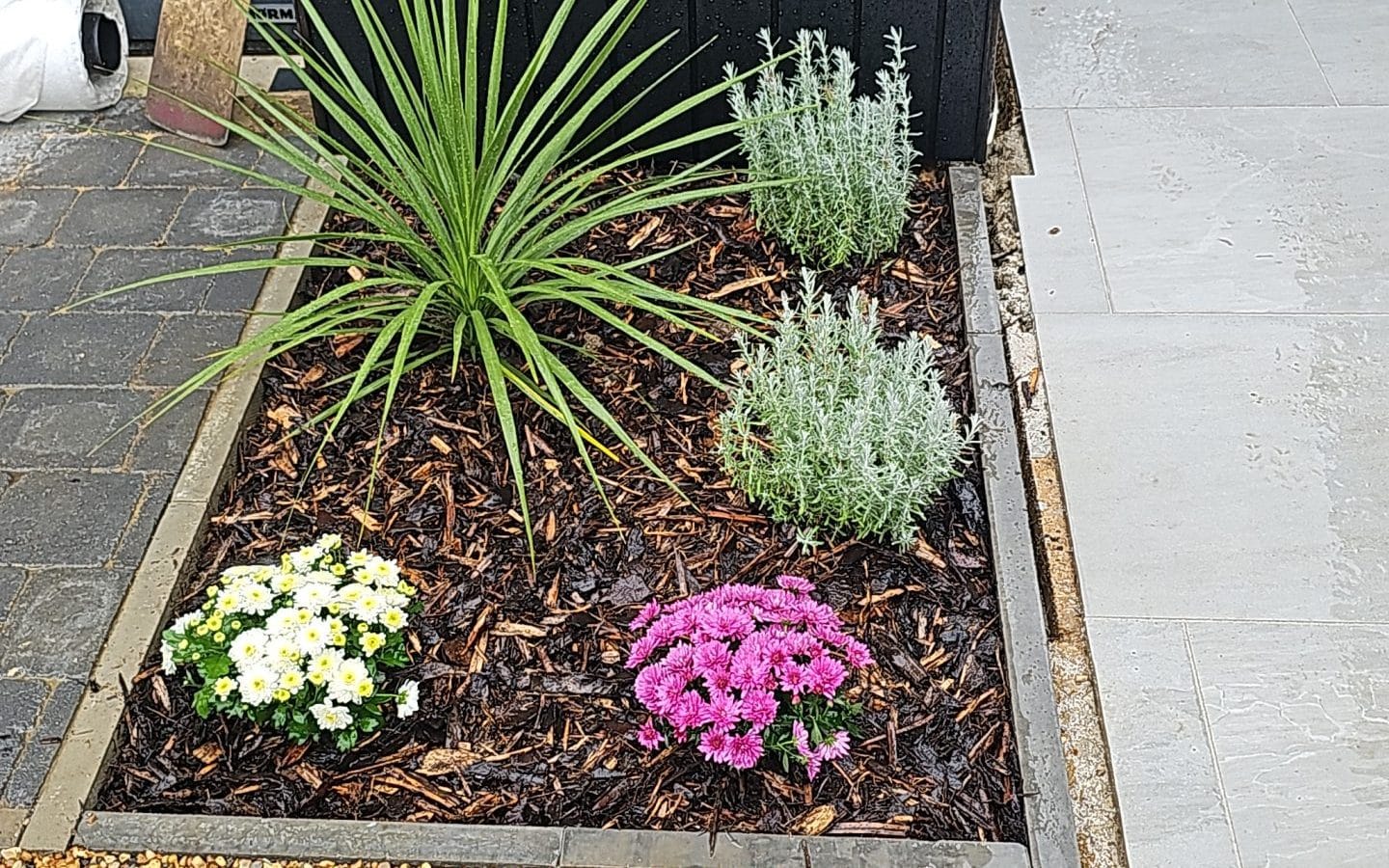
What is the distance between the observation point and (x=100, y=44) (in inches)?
157

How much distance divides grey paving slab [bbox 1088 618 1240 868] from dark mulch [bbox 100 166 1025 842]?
0.20 metres

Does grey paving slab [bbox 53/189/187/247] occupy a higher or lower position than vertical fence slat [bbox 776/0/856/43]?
lower

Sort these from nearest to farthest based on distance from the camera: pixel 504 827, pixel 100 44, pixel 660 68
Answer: pixel 504 827 < pixel 660 68 < pixel 100 44

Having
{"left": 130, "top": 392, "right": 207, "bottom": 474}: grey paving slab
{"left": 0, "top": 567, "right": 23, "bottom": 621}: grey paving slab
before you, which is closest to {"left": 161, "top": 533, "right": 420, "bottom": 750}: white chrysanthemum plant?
{"left": 0, "top": 567, "right": 23, "bottom": 621}: grey paving slab

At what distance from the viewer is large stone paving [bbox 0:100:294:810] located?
2379mm

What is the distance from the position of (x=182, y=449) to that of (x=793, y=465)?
4.17ft

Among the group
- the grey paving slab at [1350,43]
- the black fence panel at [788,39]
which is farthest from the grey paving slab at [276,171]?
the grey paving slab at [1350,43]

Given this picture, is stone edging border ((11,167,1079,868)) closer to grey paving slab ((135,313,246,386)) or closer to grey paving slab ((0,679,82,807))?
grey paving slab ((0,679,82,807))

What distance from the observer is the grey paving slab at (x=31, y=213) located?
3363mm

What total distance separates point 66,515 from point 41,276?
2.88 feet

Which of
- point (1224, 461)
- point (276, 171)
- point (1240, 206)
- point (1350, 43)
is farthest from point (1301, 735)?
point (276, 171)

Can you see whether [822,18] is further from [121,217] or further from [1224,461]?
[121,217]

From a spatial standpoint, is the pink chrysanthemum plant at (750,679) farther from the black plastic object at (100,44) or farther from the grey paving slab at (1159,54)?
the black plastic object at (100,44)

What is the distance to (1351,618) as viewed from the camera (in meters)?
2.45
